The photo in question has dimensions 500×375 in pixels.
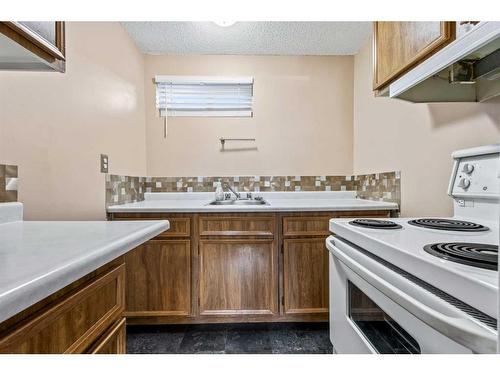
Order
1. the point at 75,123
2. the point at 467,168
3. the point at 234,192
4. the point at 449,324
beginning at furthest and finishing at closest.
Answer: the point at 234,192 → the point at 75,123 → the point at 467,168 → the point at 449,324

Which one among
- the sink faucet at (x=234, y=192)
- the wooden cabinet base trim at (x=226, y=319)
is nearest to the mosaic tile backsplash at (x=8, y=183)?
the wooden cabinet base trim at (x=226, y=319)

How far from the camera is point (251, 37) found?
2207 mm

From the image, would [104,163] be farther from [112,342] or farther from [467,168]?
[467,168]

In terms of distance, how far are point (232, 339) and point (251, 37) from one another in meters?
2.22

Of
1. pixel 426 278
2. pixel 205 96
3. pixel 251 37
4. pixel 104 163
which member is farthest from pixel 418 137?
pixel 104 163

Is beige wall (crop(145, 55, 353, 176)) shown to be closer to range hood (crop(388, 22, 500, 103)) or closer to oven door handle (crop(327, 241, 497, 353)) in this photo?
range hood (crop(388, 22, 500, 103))

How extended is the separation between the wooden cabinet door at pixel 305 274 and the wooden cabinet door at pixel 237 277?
0.09 meters

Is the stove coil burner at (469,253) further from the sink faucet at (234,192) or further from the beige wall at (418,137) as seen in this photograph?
the sink faucet at (234,192)

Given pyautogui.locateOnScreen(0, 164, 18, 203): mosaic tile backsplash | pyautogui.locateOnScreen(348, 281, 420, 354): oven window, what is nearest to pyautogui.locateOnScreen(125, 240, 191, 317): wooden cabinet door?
pyautogui.locateOnScreen(0, 164, 18, 203): mosaic tile backsplash

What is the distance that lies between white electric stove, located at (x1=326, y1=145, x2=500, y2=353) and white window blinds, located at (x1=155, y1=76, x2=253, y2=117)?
5.36 feet

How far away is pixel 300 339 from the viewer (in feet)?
5.88
